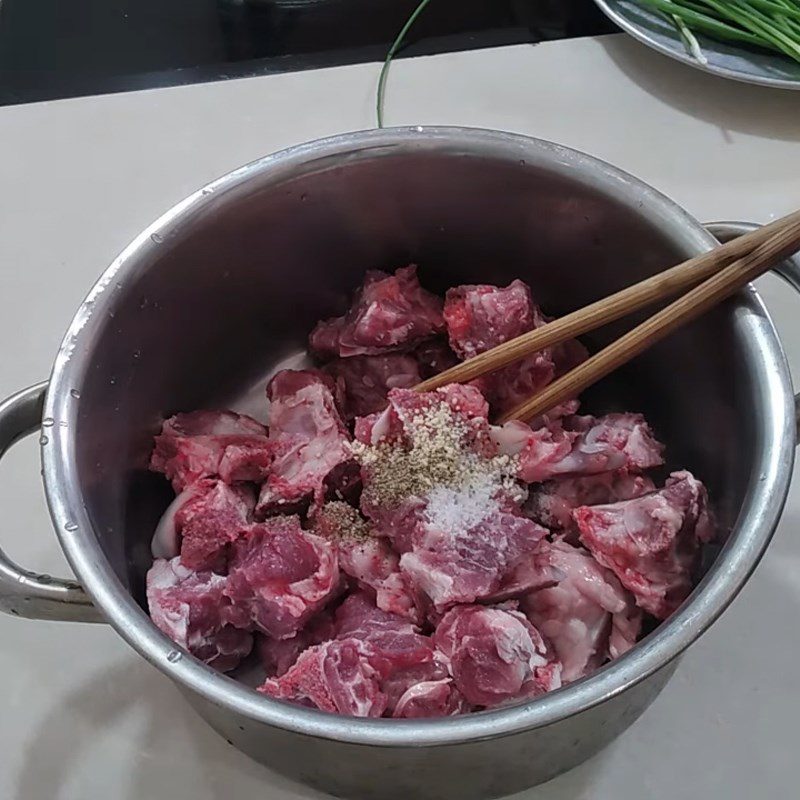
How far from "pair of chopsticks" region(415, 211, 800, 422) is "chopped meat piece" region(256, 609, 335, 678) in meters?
0.28

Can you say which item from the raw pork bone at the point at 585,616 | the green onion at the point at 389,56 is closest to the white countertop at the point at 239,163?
the green onion at the point at 389,56

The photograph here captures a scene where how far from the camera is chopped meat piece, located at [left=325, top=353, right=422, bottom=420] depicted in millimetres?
1191

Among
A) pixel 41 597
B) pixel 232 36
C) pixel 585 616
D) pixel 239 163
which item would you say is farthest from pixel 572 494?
pixel 232 36

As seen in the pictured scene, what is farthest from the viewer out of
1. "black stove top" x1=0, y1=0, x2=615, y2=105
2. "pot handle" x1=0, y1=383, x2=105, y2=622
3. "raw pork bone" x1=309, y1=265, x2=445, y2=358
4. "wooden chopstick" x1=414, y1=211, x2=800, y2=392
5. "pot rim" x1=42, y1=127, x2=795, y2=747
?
"black stove top" x1=0, y1=0, x2=615, y2=105

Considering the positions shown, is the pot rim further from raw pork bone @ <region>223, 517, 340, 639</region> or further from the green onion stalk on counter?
the green onion stalk on counter

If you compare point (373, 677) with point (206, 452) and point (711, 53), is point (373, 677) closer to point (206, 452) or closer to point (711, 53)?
point (206, 452)

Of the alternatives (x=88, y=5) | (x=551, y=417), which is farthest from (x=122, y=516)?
(x=88, y=5)

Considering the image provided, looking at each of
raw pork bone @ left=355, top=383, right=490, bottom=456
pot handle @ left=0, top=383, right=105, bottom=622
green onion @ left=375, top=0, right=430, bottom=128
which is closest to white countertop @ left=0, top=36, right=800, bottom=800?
green onion @ left=375, top=0, right=430, bottom=128

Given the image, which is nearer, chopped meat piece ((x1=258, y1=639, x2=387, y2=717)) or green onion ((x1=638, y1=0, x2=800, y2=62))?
chopped meat piece ((x1=258, y1=639, x2=387, y2=717))

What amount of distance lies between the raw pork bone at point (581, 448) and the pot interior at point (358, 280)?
0.07 meters

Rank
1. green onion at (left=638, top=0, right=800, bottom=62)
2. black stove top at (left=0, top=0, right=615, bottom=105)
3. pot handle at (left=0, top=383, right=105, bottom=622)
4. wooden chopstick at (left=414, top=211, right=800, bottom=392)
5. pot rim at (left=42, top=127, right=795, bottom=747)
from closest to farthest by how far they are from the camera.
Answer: pot rim at (left=42, top=127, right=795, bottom=747)
pot handle at (left=0, top=383, right=105, bottom=622)
wooden chopstick at (left=414, top=211, right=800, bottom=392)
green onion at (left=638, top=0, right=800, bottom=62)
black stove top at (left=0, top=0, right=615, bottom=105)

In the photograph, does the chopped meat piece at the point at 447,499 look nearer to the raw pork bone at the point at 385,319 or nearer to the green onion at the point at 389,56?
the raw pork bone at the point at 385,319

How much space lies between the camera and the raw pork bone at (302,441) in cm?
108

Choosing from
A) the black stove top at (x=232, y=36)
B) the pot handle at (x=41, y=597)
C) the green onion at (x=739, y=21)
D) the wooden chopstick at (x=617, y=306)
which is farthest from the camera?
the black stove top at (x=232, y=36)
